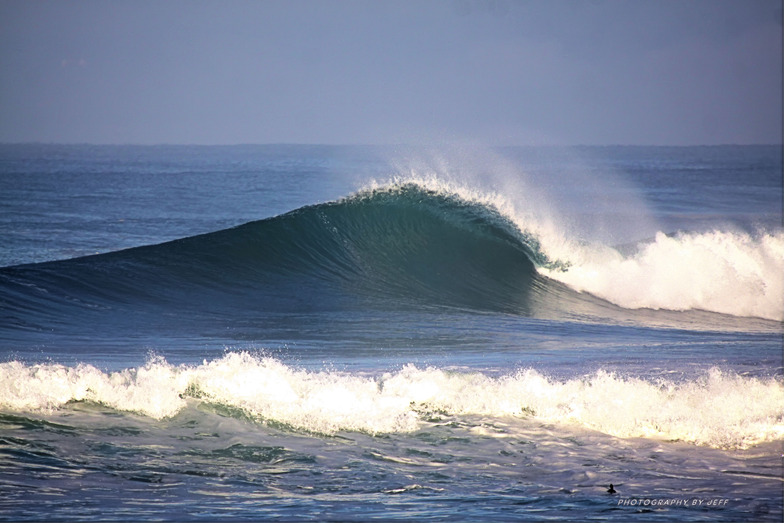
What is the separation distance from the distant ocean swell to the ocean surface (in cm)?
6

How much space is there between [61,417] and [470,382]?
11.2 feet

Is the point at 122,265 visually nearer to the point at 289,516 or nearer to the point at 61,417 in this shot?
the point at 61,417

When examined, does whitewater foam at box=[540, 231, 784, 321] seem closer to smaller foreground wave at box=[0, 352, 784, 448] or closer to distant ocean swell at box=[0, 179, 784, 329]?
distant ocean swell at box=[0, 179, 784, 329]

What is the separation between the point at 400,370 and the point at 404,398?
1.17 meters

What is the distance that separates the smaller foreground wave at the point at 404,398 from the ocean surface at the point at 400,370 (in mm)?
21

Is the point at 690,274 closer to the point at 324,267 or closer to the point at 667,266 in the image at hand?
the point at 667,266

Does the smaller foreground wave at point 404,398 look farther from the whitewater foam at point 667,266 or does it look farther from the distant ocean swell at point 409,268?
the whitewater foam at point 667,266

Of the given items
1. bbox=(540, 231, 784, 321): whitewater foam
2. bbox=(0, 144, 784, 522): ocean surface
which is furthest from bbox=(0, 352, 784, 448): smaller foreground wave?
bbox=(540, 231, 784, 321): whitewater foam

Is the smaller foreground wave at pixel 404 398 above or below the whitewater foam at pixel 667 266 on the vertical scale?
below

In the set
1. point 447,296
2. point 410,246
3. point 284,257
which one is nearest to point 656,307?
point 447,296

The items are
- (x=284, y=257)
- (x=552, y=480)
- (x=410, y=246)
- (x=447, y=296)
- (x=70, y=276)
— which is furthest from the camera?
(x=410, y=246)

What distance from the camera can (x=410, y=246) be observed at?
15883 mm

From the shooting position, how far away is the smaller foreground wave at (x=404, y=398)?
20.9ft

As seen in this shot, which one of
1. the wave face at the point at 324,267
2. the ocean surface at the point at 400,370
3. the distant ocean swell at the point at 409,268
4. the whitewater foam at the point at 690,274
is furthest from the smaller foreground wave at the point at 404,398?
the whitewater foam at the point at 690,274
